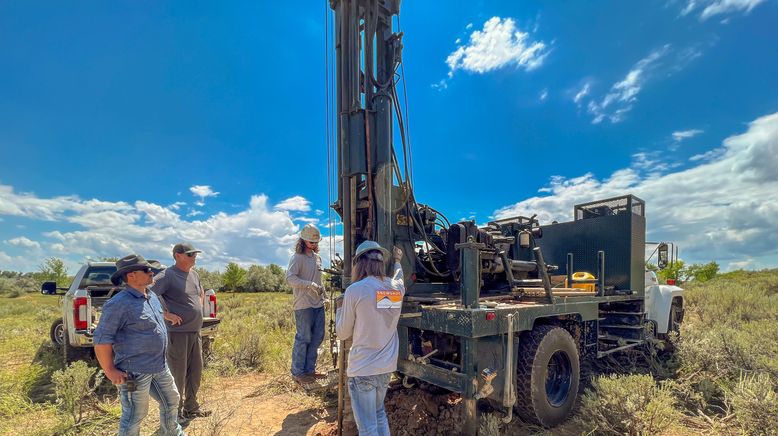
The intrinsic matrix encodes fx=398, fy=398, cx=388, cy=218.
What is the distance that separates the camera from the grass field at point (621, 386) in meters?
3.94

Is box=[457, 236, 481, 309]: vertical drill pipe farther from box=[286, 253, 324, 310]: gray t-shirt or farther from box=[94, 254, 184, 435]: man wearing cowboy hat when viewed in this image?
box=[94, 254, 184, 435]: man wearing cowboy hat

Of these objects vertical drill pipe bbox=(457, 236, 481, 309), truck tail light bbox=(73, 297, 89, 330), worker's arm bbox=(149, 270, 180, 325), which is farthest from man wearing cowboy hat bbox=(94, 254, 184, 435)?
truck tail light bbox=(73, 297, 89, 330)

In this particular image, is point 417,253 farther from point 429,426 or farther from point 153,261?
point 153,261

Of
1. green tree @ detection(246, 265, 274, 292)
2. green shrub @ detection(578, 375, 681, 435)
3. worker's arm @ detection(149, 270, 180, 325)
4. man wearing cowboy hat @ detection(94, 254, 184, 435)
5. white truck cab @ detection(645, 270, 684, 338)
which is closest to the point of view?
man wearing cowboy hat @ detection(94, 254, 184, 435)

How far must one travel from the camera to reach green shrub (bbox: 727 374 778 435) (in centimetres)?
376

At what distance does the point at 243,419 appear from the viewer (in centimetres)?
447

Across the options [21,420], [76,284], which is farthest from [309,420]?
[76,284]

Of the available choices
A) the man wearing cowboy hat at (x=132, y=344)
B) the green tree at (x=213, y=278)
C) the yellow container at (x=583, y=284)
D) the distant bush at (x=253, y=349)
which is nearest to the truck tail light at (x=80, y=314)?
the distant bush at (x=253, y=349)

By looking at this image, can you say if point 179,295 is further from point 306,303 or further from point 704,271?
point 704,271

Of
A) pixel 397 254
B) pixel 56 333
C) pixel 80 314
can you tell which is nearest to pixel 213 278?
pixel 56 333

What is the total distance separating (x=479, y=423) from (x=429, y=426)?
500 millimetres

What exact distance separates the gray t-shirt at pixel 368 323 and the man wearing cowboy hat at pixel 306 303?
1.84 metres

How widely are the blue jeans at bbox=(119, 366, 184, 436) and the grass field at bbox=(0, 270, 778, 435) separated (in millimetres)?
708

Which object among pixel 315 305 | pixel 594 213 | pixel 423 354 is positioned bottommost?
pixel 423 354
